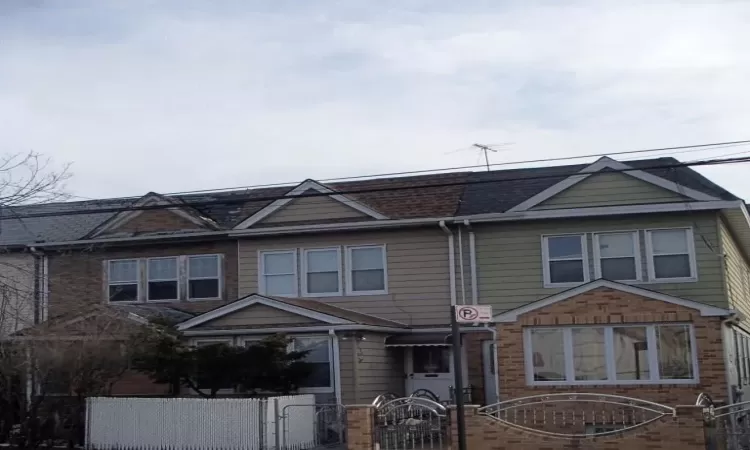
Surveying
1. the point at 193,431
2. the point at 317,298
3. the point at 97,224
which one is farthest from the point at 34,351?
the point at 97,224

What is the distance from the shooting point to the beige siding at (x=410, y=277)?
24.4 meters

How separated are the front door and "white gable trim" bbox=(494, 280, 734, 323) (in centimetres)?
397

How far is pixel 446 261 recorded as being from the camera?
2438cm

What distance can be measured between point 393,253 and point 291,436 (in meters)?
7.20

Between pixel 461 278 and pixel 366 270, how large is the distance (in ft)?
8.42

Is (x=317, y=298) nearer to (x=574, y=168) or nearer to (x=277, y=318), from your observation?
(x=277, y=318)

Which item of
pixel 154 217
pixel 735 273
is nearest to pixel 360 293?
pixel 154 217

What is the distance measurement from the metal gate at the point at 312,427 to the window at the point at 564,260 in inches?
266

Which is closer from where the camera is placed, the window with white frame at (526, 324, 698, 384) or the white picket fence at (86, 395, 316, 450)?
the white picket fence at (86, 395, 316, 450)

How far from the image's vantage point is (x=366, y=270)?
2502 cm

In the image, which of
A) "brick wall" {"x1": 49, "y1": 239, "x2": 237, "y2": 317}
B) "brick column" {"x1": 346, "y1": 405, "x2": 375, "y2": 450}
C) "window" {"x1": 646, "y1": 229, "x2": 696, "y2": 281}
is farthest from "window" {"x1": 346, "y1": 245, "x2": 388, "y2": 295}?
"brick column" {"x1": 346, "y1": 405, "x2": 375, "y2": 450}

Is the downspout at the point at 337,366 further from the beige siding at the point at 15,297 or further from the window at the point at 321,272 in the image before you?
the beige siding at the point at 15,297

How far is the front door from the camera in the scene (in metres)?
24.4

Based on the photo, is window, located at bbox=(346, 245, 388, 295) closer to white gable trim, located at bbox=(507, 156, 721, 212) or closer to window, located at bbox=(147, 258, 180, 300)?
white gable trim, located at bbox=(507, 156, 721, 212)
